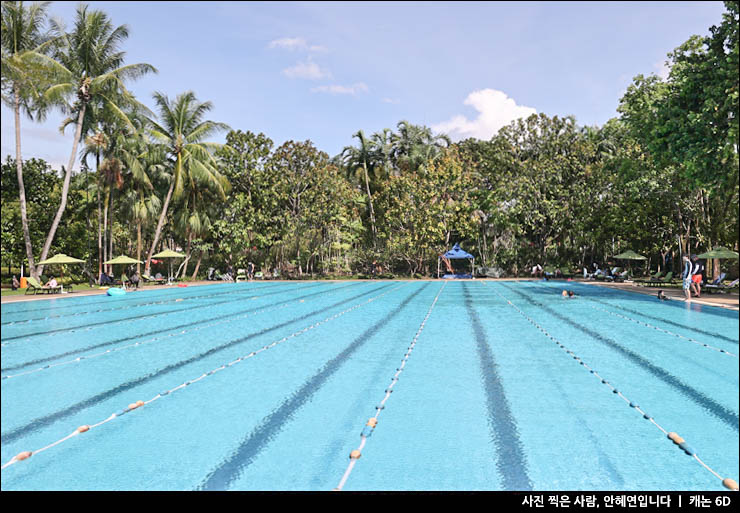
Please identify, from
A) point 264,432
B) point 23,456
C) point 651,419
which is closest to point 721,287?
point 651,419

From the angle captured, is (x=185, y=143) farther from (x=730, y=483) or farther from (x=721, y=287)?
(x=730, y=483)

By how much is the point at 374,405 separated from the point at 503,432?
1208 mm

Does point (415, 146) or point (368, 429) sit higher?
point (415, 146)

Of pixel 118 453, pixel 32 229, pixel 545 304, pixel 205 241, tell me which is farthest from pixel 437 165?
pixel 118 453

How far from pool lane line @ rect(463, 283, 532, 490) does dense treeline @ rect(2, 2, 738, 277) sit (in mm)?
13876

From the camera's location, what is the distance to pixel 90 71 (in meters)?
18.0

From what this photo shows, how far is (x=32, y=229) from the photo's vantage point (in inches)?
799

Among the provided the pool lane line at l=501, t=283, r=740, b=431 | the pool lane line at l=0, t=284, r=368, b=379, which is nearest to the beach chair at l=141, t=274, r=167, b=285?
the pool lane line at l=0, t=284, r=368, b=379

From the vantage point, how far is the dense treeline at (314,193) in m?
17.8

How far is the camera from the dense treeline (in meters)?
17.8

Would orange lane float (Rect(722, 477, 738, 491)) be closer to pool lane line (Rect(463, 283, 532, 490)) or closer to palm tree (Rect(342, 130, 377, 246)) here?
pool lane line (Rect(463, 283, 532, 490))

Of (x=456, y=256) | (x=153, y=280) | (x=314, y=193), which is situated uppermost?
(x=314, y=193)

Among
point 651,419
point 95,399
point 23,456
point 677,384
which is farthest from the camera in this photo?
point 677,384

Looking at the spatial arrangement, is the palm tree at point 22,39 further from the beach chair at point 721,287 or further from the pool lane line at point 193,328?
the beach chair at point 721,287
